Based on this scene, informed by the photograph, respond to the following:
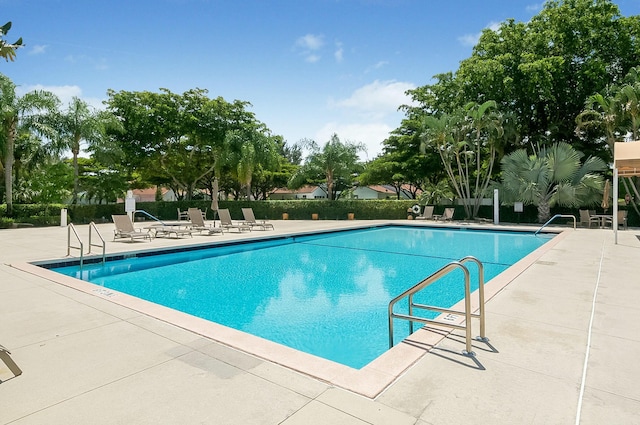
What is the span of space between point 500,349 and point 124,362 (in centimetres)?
339

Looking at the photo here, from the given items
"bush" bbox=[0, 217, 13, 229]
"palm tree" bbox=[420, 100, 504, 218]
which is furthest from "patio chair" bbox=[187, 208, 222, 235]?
"palm tree" bbox=[420, 100, 504, 218]

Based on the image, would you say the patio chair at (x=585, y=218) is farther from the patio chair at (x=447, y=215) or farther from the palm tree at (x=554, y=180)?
the patio chair at (x=447, y=215)

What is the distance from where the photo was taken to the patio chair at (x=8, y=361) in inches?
109

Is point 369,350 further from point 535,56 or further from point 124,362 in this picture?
point 535,56

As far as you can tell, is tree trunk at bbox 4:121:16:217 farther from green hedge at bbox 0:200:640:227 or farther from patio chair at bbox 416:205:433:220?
patio chair at bbox 416:205:433:220

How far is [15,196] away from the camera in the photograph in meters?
25.3

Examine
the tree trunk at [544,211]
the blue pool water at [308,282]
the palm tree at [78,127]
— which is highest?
the palm tree at [78,127]

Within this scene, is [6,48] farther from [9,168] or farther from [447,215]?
[447,215]

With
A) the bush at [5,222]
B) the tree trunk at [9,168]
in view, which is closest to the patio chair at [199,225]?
the bush at [5,222]

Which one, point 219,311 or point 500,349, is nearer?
point 500,349

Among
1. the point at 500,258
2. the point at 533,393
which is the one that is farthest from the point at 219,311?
the point at 500,258

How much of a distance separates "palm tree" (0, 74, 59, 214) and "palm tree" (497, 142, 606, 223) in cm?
2601

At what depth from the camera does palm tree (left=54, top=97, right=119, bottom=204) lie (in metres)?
21.9

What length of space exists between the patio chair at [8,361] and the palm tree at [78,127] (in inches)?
903
